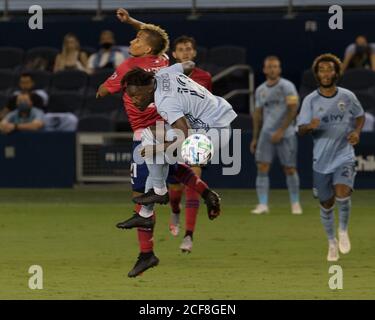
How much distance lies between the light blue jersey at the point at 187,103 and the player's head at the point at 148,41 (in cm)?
49

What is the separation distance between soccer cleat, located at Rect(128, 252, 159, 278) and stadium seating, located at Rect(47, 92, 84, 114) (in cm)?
1142

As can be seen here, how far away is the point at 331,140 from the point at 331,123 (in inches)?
7.1

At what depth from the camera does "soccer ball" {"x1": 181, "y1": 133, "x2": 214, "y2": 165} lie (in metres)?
12.2

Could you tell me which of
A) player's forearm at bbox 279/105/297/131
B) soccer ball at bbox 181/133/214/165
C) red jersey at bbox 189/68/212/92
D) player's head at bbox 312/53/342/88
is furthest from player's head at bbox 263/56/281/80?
soccer ball at bbox 181/133/214/165

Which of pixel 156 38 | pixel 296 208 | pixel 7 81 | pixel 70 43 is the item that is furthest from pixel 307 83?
pixel 156 38

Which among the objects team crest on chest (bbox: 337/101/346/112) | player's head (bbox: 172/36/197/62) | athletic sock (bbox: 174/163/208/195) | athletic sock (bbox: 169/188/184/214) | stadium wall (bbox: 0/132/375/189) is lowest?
stadium wall (bbox: 0/132/375/189)

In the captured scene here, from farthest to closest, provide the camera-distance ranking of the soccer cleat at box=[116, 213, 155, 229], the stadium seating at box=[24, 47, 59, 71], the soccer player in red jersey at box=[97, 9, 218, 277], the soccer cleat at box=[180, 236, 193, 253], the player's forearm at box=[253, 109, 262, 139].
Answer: the stadium seating at box=[24, 47, 59, 71] → the player's forearm at box=[253, 109, 262, 139] → the soccer cleat at box=[180, 236, 193, 253] → the soccer player in red jersey at box=[97, 9, 218, 277] → the soccer cleat at box=[116, 213, 155, 229]

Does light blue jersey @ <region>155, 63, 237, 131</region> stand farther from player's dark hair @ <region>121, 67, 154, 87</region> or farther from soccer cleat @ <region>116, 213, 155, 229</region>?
soccer cleat @ <region>116, 213, 155, 229</region>

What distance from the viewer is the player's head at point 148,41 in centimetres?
1369

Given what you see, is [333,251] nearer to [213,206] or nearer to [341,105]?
[341,105]

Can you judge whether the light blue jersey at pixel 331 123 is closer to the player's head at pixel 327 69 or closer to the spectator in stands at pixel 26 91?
the player's head at pixel 327 69

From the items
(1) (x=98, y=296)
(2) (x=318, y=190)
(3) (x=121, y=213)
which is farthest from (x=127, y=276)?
(3) (x=121, y=213)

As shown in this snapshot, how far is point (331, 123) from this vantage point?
15.0 m

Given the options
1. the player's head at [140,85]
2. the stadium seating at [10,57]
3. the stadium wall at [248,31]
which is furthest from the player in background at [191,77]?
the stadium seating at [10,57]
